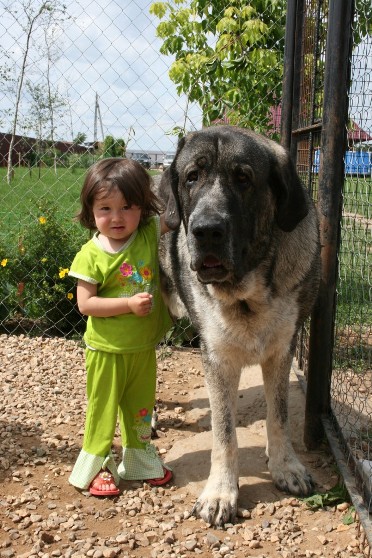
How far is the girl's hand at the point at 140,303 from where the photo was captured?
8.40 feet

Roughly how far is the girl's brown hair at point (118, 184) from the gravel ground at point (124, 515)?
1206 millimetres

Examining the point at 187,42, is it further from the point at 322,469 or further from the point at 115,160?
the point at 322,469

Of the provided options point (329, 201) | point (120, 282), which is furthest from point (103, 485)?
point (329, 201)

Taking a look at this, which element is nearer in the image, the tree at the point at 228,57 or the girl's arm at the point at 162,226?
the girl's arm at the point at 162,226

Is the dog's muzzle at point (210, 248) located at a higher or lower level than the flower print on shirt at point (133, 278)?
higher

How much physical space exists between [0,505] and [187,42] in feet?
11.4

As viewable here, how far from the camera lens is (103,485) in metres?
2.65

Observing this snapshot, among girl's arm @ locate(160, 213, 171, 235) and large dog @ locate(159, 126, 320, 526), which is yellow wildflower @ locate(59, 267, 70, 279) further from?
large dog @ locate(159, 126, 320, 526)

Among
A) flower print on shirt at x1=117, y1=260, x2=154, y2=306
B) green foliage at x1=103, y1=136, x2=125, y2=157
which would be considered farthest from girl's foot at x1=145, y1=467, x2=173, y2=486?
green foliage at x1=103, y1=136, x2=125, y2=157

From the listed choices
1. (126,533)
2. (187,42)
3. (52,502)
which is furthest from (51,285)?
(126,533)

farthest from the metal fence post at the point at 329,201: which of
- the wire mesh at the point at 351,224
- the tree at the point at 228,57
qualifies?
the tree at the point at 228,57

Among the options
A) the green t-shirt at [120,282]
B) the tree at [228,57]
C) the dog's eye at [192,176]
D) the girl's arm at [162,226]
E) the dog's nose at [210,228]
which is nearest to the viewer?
the dog's nose at [210,228]

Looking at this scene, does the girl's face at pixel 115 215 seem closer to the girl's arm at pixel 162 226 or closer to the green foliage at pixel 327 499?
the girl's arm at pixel 162 226

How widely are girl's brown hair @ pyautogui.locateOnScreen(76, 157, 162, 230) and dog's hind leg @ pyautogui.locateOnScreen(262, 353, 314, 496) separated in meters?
0.92
